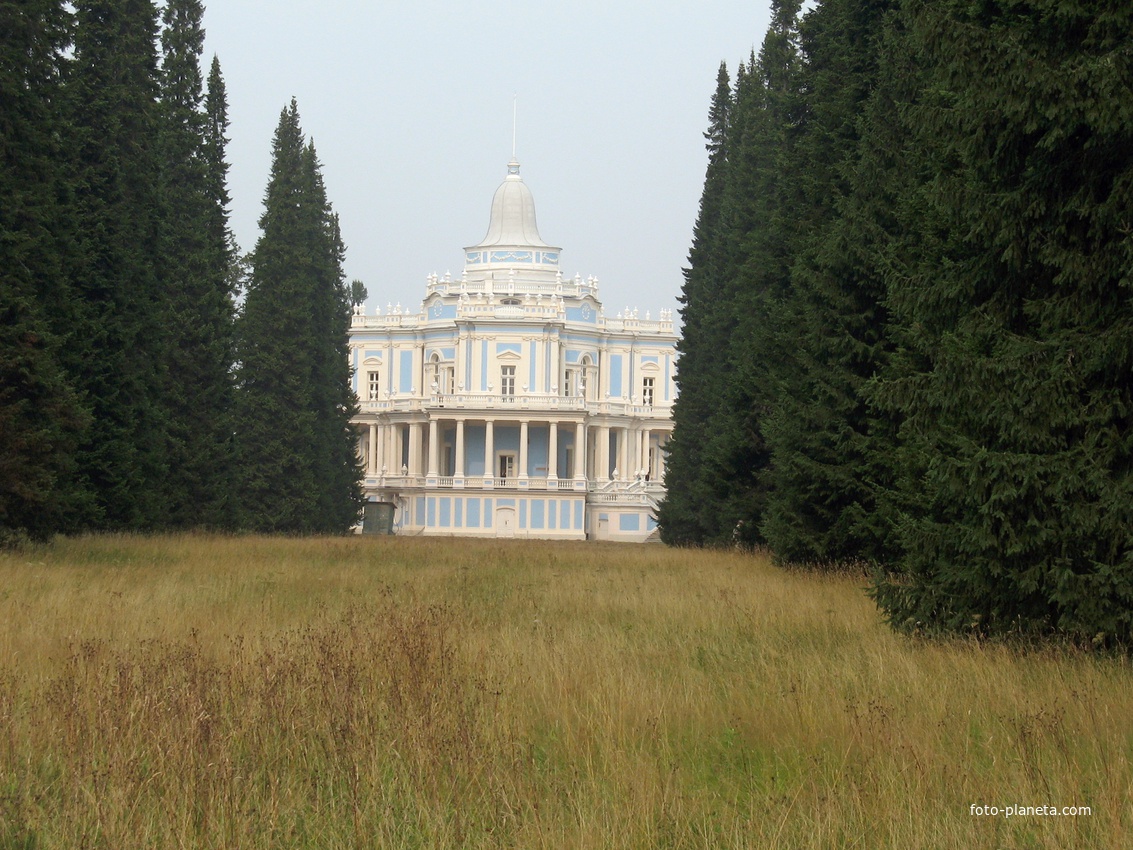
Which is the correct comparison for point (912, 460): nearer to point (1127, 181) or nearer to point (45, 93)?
point (1127, 181)

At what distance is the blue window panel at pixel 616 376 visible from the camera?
79.8 m

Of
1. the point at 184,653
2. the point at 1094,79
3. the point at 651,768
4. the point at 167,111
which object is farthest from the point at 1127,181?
the point at 167,111

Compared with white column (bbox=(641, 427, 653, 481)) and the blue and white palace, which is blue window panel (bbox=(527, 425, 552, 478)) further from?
white column (bbox=(641, 427, 653, 481))

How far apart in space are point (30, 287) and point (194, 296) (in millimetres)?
16352

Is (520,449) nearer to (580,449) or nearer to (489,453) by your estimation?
(489,453)

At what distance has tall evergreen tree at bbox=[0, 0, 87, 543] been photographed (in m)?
21.3

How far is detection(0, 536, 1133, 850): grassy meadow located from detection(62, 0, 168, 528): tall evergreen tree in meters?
15.4

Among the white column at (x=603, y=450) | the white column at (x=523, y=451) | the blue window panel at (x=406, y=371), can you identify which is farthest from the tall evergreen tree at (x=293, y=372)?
the blue window panel at (x=406, y=371)

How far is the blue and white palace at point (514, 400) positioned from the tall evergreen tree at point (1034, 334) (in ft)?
187

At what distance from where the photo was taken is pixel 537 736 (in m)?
7.98

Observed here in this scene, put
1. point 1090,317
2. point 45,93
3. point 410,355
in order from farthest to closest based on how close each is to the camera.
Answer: point 410,355
point 45,93
point 1090,317

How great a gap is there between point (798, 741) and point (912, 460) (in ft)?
20.3

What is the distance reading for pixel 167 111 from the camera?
130 feet

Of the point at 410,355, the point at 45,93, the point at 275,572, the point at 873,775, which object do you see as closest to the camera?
the point at 873,775
